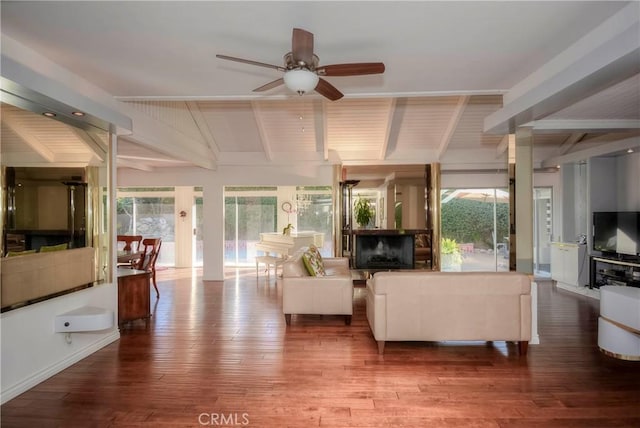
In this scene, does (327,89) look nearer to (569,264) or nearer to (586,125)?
(586,125)

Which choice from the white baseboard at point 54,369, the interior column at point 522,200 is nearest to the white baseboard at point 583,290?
the interior column at point 522,200

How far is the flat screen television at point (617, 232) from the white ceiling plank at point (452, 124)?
9.41ft

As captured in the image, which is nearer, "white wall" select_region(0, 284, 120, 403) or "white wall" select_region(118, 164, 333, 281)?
"white wall" select_region(0, 284, 120, 403)

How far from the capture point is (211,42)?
2.65m

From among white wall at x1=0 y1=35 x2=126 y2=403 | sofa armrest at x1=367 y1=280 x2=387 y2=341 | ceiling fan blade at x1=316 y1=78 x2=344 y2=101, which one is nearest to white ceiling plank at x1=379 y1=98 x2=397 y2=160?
ceiling fan blade at x1=316 y1=78 x2=344 y2=101

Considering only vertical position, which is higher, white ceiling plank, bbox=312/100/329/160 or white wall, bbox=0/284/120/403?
white ceiling plank, bbox=312/100/329/160

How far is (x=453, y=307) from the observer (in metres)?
3.28

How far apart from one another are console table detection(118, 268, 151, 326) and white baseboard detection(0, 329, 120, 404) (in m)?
0.36

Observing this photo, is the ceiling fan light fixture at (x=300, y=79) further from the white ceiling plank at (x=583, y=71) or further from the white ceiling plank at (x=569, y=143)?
the white ceiling plank at (x=569, y=143)

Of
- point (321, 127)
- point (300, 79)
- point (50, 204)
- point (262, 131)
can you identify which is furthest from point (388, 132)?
point (50, 204)

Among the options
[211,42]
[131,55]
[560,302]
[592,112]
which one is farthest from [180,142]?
[560,302]

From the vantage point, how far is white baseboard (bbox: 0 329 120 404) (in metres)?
2.57

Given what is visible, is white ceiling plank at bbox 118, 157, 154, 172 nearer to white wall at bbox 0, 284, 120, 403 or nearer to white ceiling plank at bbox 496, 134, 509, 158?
white wall at bbox 0, 284, 120, 403

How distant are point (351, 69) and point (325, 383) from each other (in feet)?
8.50
